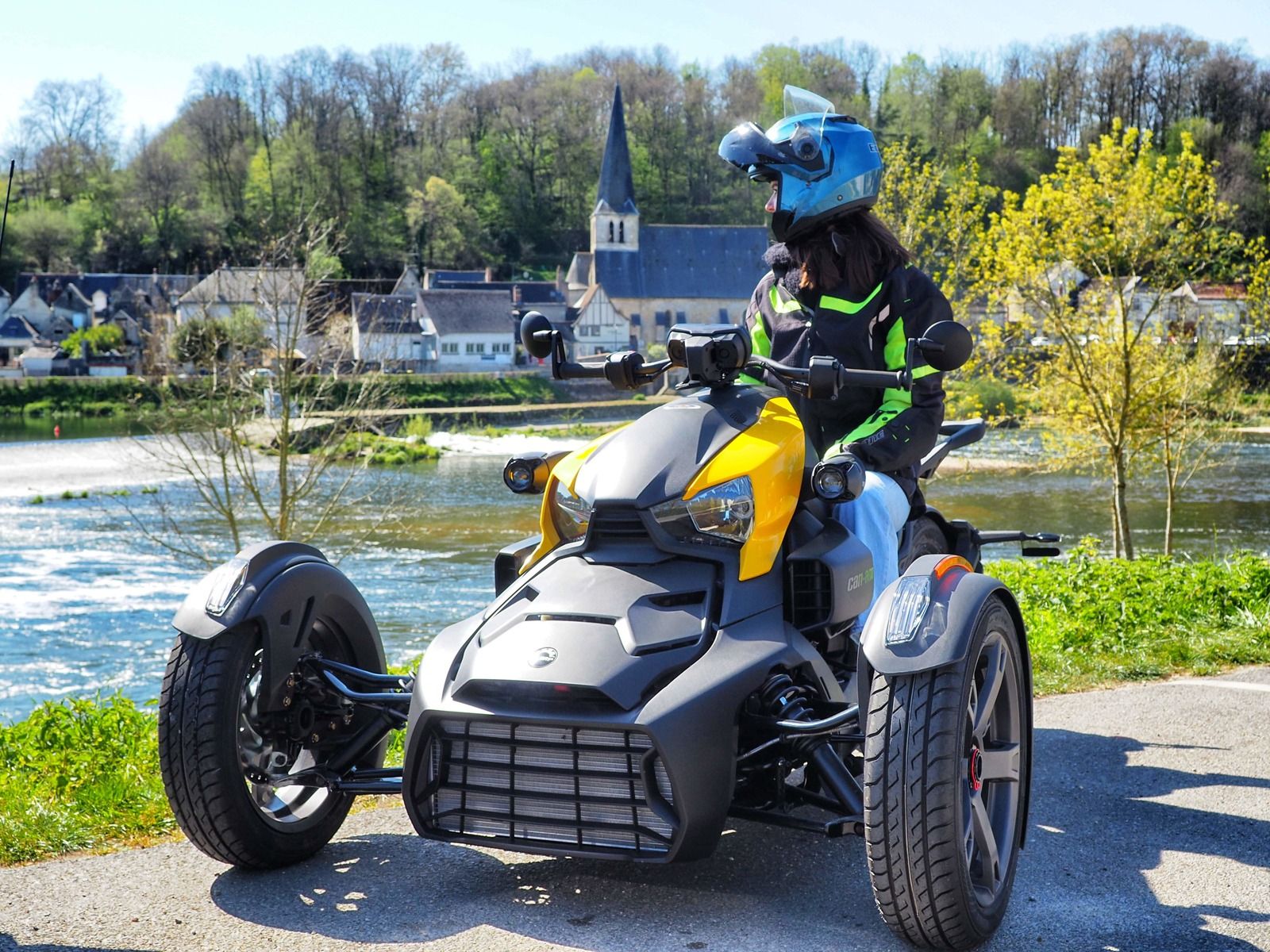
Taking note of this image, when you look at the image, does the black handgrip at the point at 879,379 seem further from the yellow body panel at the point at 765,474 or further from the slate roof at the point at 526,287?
the slate roof at the point at 526,287

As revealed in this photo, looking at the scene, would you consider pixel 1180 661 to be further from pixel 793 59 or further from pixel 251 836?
pixel 793 59

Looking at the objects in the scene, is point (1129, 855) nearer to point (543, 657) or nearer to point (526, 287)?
point (543, 657)

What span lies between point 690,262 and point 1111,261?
8935 centimetres

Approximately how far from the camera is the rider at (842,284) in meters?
4.74

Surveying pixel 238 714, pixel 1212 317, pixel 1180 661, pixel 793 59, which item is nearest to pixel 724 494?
pixel 238 714

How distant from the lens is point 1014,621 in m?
3.81

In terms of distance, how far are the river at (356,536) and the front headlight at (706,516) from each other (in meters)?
10.5

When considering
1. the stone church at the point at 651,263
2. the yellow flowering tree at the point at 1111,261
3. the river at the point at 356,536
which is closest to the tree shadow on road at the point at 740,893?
the river at the point at 356,536

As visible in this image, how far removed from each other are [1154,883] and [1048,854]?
13.8 inches

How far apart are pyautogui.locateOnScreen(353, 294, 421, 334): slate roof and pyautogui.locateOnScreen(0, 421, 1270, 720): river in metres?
27.4

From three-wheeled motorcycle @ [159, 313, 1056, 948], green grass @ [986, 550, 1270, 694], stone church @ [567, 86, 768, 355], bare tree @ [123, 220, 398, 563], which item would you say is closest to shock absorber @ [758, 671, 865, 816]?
three-wheeled motorcycle @ [159, 313, 1056, 948]

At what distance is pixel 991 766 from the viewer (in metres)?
3.72

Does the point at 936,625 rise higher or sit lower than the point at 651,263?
lower

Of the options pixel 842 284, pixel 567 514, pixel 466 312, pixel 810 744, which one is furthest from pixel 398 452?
pixel 810 744
